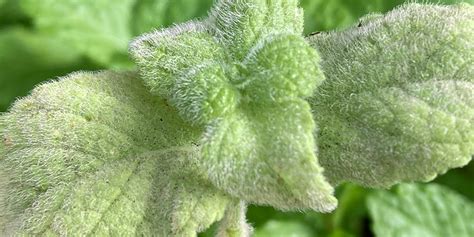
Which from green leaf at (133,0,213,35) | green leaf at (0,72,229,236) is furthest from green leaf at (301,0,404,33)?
green leaf at (0,72,229,236)

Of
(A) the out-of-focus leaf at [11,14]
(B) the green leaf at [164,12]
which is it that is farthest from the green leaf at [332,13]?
(A) the out-of-focus leaf at [11,14]

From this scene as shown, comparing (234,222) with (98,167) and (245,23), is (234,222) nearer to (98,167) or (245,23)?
(98,167)

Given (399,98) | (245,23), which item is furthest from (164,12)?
(399,98)

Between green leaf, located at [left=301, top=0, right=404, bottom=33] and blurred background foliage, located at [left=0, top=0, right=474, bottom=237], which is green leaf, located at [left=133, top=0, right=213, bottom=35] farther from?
green leaf, located at [left=301, top=0, right=404, bottom=33]

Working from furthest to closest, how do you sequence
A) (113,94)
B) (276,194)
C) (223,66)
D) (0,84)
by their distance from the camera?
(0,84) < (113,94) < (223,66) < (276,194)

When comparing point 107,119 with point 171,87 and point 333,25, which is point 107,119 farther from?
point 333,25

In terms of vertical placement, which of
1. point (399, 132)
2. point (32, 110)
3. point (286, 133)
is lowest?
point (399, 132)

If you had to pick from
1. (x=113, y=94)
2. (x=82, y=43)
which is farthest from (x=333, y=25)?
(x=113, y=94)
